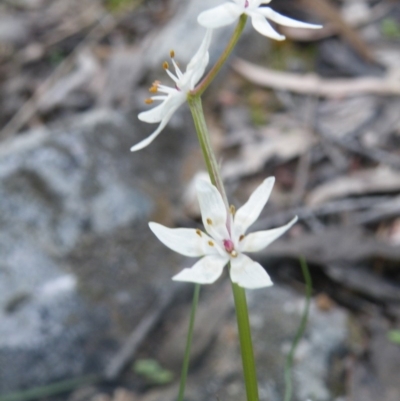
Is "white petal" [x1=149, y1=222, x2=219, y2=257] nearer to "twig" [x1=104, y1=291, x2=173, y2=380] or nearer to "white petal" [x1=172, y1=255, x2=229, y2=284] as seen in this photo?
"white petal" [x1=172, y1=255, x2=229, y2=284]

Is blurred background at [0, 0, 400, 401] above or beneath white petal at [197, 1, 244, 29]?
above

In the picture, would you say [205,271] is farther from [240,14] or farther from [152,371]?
[152,371]

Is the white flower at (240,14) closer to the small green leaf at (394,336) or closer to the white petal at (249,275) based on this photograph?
the white petal at (249,275)

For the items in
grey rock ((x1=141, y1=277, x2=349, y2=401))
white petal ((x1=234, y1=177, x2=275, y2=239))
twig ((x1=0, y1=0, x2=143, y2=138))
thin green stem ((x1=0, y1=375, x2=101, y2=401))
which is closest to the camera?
white petal ((x1=234, y1=177, x2=275, y2=239))

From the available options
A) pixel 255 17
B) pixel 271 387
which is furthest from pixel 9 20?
pixel 255 17

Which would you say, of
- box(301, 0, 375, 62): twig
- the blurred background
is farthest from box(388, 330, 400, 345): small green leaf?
box(301, 0, 375, 62): twig

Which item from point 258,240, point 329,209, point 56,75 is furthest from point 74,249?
point 56,75

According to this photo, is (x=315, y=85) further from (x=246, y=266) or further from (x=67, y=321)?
(x=246, y=266)
